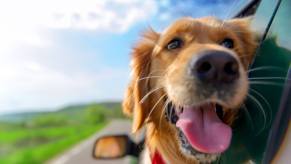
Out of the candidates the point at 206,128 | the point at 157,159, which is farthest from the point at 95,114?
the point at 206,128

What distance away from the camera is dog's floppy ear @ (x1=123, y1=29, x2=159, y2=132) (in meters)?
3.76

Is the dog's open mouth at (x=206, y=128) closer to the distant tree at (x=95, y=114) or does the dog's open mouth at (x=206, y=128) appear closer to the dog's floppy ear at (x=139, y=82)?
the distant tree at (x=95, y=114)

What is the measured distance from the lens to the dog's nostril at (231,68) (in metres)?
2.44

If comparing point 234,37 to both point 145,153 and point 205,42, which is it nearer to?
point 205,42

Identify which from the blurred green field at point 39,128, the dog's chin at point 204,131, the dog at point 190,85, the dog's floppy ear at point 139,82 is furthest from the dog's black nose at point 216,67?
the dog's floppy ear at point 139,82

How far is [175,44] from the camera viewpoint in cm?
352

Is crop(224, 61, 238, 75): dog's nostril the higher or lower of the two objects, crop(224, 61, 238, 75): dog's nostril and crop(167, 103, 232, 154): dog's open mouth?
the higher

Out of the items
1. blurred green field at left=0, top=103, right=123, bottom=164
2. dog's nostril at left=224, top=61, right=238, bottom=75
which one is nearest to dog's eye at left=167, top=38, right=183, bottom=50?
blurred green field at left=0, top=103, right=123, bottom=164

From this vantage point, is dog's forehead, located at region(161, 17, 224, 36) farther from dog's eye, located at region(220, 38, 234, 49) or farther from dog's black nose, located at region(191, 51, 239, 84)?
dog's black nose, located at region(191, 51, 239, 84)

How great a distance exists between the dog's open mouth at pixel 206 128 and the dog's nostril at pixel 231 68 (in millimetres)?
260

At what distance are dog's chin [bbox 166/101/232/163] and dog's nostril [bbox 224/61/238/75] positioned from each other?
0.69 feet

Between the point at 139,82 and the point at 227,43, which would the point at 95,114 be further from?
the point at 227,43

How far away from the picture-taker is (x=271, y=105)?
2213mm

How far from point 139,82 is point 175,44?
0.39 m
